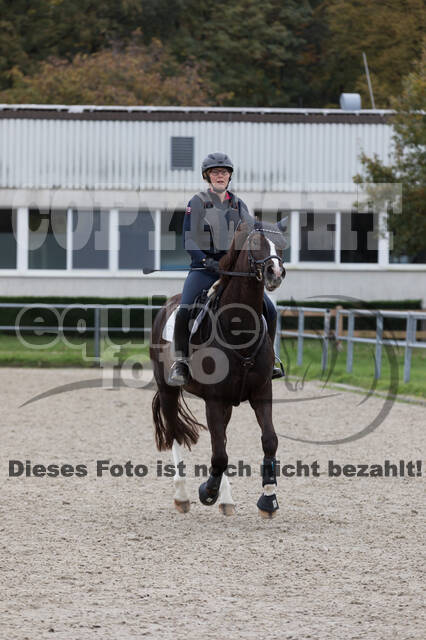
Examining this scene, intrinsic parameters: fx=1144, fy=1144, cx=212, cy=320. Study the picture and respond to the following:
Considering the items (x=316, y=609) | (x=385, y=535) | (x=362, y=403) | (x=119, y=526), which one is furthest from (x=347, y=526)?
(x=362, y=403)

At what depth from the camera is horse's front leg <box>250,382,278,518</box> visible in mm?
7609

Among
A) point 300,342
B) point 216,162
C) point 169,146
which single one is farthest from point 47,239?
point 216,162

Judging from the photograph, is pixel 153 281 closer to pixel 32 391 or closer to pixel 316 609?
pixel 32 391

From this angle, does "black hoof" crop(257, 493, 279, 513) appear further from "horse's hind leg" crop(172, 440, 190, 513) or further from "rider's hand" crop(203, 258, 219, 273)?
"rider's hand" crop(203, 258, 219, 273)

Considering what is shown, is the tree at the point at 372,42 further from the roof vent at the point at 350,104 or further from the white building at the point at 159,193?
the white building at the point at 159,193

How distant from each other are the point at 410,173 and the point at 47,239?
445 inches

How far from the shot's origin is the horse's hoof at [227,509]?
311 inches

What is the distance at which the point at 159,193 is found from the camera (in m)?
31.5

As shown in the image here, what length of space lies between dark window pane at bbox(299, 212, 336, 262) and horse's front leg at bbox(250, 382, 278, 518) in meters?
23.3

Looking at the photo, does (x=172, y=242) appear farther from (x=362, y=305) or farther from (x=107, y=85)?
(x=107, y=85)

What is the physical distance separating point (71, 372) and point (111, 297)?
8.81 metres

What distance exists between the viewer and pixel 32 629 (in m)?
4.87

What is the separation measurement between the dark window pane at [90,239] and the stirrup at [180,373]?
74.9 ft

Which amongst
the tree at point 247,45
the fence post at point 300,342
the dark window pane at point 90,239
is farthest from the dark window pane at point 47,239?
the tree at point 247,45
